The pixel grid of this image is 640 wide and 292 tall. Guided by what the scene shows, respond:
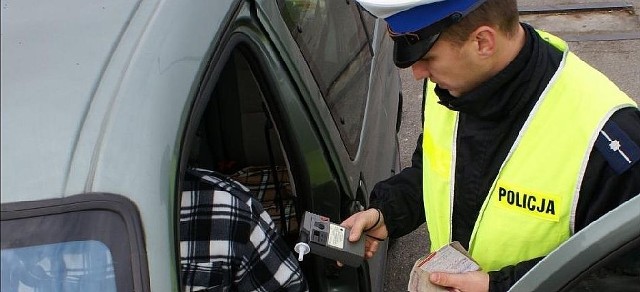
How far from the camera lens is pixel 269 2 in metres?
1.97

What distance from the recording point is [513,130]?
1.64m

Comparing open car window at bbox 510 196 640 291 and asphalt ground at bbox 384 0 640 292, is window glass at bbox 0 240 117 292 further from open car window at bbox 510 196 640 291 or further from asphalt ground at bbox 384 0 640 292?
asphalt ground at bbox 384 0 640 292

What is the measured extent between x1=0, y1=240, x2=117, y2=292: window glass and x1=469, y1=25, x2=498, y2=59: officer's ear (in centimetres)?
85

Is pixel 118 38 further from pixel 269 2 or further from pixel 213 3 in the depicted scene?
pixel 269 2

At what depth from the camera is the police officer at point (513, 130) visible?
151 cm

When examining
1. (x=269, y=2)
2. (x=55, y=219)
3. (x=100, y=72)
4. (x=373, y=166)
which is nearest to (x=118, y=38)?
(x=100, y=72)

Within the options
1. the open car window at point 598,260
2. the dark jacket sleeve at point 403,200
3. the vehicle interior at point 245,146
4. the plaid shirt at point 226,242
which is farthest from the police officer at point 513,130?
the vehicle interior at point 245,146

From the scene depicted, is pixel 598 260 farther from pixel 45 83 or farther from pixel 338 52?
pixel 338 52

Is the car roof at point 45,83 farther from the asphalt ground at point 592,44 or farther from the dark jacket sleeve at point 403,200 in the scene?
the asphalt ground at point 592,44

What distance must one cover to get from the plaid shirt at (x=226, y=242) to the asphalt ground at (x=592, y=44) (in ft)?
6.96

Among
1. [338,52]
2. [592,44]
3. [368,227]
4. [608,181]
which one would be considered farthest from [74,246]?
[592,44]

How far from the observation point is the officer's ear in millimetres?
1577

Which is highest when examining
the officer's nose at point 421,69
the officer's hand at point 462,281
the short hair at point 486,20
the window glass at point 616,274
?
the short hair at point 486,20

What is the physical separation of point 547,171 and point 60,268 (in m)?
0.98
